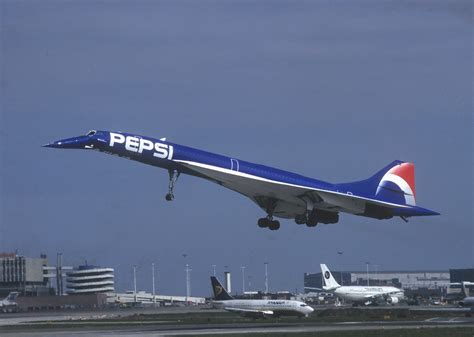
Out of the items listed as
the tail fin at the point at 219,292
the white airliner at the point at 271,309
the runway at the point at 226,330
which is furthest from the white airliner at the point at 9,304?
the runway at the point at 226,330

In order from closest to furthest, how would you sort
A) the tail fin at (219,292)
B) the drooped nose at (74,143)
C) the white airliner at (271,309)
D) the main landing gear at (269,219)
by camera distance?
1. the drooped nose at (74,143)
2. the main landing gear at (269,219)
3. the white airliner at (271,309)
4. the tail fin at (219,292)

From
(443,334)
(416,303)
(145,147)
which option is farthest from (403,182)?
(416,303)

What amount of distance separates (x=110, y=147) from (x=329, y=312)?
4908 centimetres

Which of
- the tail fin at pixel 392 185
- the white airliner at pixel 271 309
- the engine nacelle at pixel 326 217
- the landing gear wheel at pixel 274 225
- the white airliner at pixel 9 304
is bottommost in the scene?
the white airliner at pixel 271 309

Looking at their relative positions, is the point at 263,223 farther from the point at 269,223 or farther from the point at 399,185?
the point at 399,185

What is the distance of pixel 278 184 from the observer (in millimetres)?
68312

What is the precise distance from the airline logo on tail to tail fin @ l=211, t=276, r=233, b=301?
128 ft

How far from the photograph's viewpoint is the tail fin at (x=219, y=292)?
109 meters

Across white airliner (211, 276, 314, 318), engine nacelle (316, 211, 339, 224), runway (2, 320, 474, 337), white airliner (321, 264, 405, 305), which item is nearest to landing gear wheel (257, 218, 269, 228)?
engine nacelle (316, 211, 339, 224)

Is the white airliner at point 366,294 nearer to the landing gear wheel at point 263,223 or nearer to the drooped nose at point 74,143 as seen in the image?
the landing gear wheel at point 263,223

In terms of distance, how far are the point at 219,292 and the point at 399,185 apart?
132 feet

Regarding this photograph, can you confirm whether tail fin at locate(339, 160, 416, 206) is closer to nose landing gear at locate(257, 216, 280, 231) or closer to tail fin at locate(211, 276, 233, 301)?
nose landing gear at locate(257, 216, 280, 231)

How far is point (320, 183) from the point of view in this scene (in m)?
70.8

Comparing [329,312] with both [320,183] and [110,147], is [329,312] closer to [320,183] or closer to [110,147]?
[320,183]
